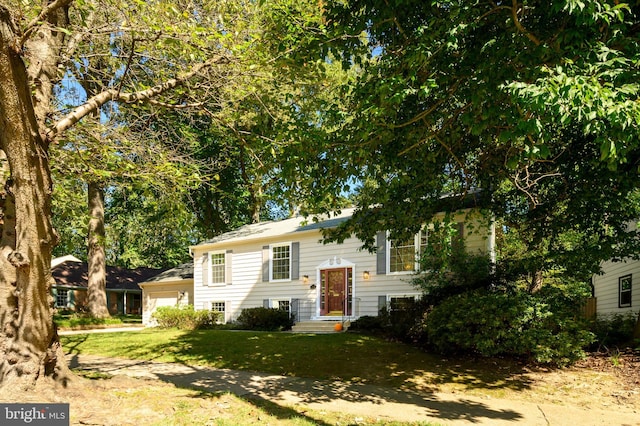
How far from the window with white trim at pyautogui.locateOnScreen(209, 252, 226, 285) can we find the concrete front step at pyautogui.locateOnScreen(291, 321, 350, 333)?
17.5 feet

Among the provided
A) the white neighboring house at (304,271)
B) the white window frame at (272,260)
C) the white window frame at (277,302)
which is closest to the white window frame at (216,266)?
the white neighboring house at (304,271)

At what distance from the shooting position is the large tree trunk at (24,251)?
4789 mm

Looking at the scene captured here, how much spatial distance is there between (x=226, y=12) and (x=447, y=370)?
27.0 feet

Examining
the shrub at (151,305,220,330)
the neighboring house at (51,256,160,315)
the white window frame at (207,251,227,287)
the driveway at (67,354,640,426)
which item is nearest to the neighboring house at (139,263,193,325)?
the white window frame at (207,251,227,287)

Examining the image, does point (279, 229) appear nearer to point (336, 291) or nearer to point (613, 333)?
point (336, 291)

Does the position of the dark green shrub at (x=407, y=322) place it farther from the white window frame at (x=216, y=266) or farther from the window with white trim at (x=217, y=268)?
the window with white trim at (x=217, y=268)

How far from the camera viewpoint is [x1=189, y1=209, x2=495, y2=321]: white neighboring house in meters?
15.2

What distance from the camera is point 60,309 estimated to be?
99.3ft

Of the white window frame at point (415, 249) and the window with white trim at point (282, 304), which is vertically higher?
the white window frame at point (415, 249)

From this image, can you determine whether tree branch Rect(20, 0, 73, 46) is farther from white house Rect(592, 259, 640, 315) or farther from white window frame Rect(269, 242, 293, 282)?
white house Rect(592, 259, 640, 315)

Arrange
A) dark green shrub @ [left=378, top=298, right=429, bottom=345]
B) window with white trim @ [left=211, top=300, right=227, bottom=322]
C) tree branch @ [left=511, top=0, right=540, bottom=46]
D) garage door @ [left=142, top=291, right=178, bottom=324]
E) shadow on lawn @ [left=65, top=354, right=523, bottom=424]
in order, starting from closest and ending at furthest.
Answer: tree branch @ [left=511, top=0, right=540, bottom=46] < shadow on lawn @ [left=65, top=354, right=523, bottom=424] < dark green shrub @ [left=378, top=298, right=429, bottom=345] < window with white trim @ [left=211, top=300, right=227, bottom=322] < garage door @ [left=142, top=291, right=178, bottom=324]

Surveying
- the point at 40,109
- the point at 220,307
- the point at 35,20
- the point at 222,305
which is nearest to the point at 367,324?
the point at 222,305

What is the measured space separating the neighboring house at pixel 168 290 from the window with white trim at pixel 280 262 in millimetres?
6615

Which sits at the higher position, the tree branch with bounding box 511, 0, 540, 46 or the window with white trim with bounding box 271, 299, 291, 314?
the tree branch with bounding box 511, 0, 540, 46
